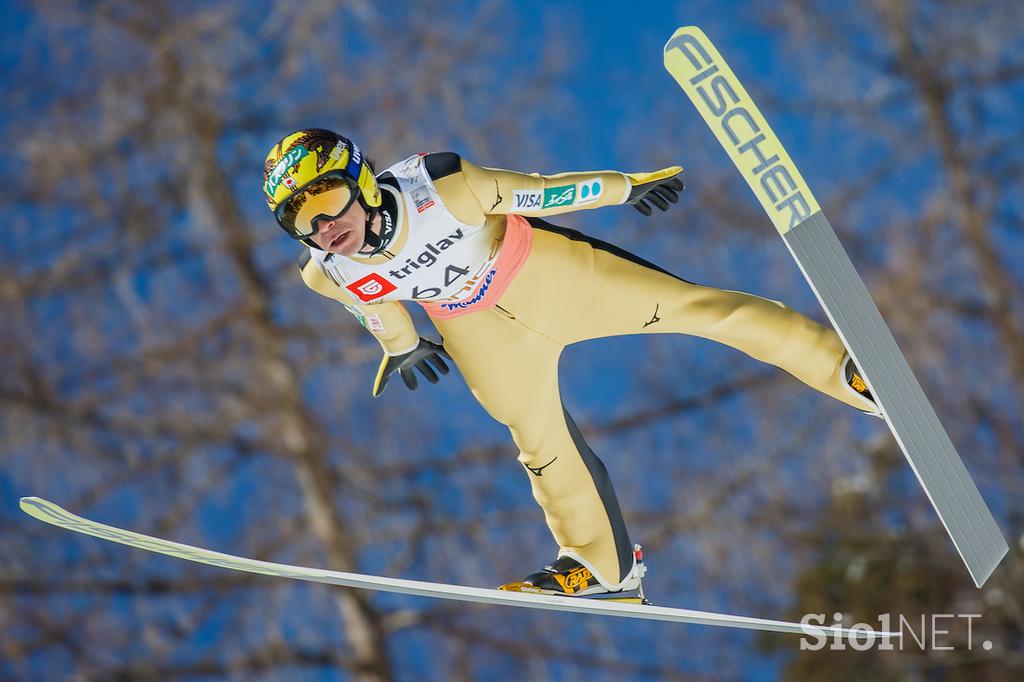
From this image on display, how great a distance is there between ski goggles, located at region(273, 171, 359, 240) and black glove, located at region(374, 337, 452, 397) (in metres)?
0.53

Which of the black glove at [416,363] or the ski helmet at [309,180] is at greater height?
the ski helmet at [309,180]

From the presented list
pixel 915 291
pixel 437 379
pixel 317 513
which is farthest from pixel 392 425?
pixel 437 379

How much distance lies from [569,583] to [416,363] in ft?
2.31

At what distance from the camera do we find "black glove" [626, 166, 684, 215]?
3.42 m

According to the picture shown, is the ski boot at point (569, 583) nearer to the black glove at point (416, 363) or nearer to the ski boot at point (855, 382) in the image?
the black glove at point (416, 363)

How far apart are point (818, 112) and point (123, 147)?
4.34 metres

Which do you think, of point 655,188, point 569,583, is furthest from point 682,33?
point 569,583

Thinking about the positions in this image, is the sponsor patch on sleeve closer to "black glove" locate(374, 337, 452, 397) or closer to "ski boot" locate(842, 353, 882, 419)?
"black glove" locate(374, 337, 452, 397)

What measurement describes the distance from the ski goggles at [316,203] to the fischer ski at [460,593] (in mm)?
998

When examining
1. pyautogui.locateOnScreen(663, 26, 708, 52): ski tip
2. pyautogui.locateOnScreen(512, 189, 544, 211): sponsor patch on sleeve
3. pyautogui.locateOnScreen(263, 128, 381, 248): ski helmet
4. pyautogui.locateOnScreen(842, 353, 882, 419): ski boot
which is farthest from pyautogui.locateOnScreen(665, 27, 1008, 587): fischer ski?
pyautogui.locateOnScreen(263, 128, 381, 248): ski helmet

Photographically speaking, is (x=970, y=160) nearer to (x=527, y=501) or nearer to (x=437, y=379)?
(x=527, y=501)

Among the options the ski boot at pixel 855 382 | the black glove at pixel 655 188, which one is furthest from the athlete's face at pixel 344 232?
the ski boot at pixel 855 382

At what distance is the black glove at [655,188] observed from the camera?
3.42 meters

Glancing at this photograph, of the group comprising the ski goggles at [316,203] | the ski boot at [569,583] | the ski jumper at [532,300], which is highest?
the ski goggles at [316,203]
